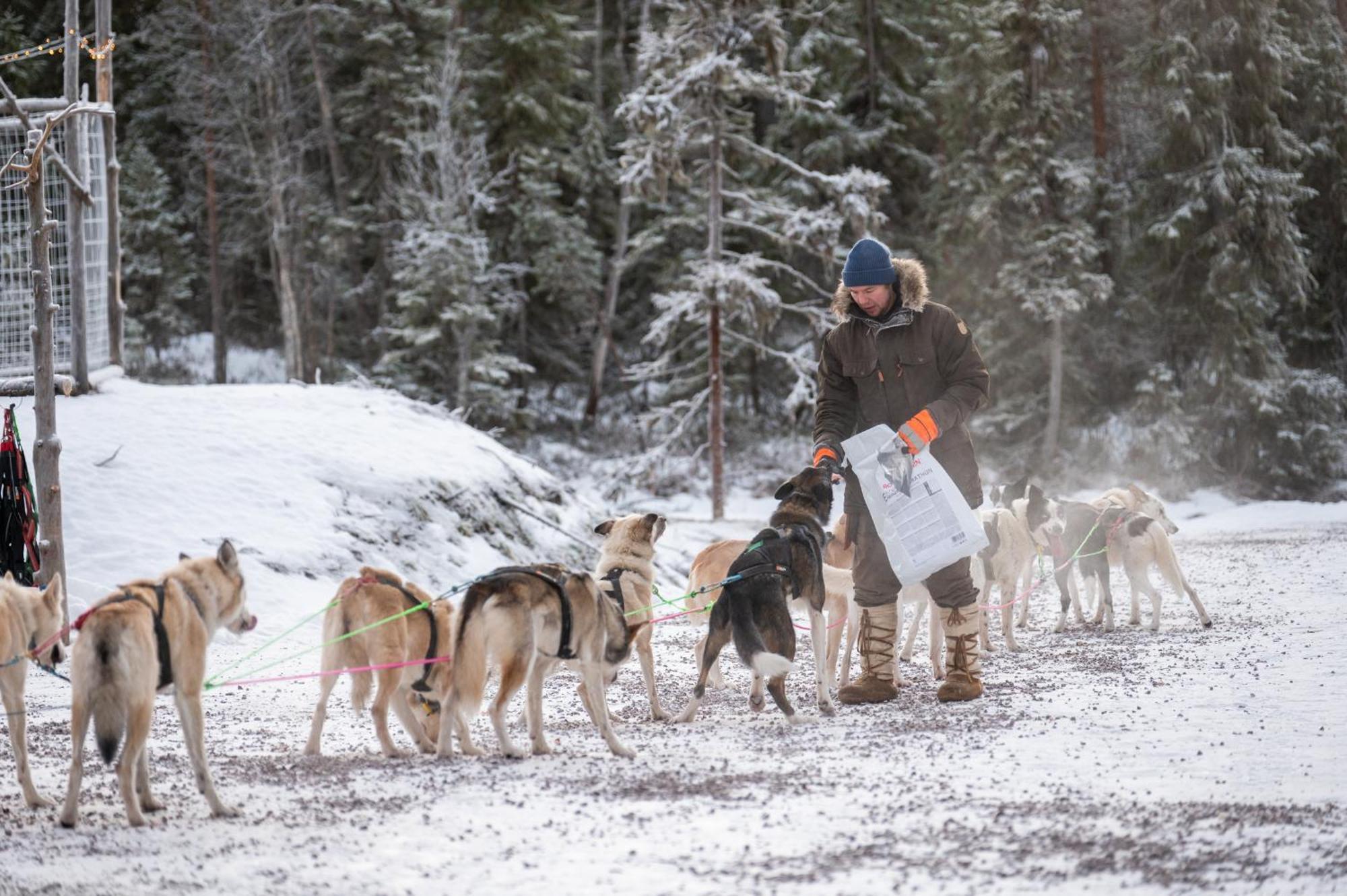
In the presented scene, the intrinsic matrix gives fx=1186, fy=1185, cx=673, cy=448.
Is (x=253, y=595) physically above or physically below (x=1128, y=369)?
below

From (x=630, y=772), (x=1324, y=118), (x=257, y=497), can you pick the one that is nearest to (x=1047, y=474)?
(x=1324, y=118)

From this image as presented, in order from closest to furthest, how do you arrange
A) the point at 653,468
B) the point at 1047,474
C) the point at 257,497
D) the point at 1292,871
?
the point at 1292,871 → the point at 257,497 → the point at 653,468 → the point at 1047,474

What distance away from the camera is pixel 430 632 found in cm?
570

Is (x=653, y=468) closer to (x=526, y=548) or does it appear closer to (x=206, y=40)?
(x=526, y=548)

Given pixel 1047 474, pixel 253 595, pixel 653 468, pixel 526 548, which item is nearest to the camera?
pixel 253 595

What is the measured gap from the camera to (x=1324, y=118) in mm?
26344

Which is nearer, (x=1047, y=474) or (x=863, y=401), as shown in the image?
(x=863, y=401)

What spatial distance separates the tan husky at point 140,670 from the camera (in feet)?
14.1

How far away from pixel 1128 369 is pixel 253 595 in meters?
21.8

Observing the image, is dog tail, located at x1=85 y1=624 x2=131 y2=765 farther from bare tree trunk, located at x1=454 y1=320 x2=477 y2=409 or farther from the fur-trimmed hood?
bare tree trunk, located at x1=454 y1=320 x2=477 y2=409

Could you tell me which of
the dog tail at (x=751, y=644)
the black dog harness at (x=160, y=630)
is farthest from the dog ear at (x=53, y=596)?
the dog tail at (x=751, y=644)

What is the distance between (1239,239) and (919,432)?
69.1 feet

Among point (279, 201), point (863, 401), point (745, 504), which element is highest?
point (279, 201)

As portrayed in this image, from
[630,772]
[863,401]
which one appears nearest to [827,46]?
[863,401]
